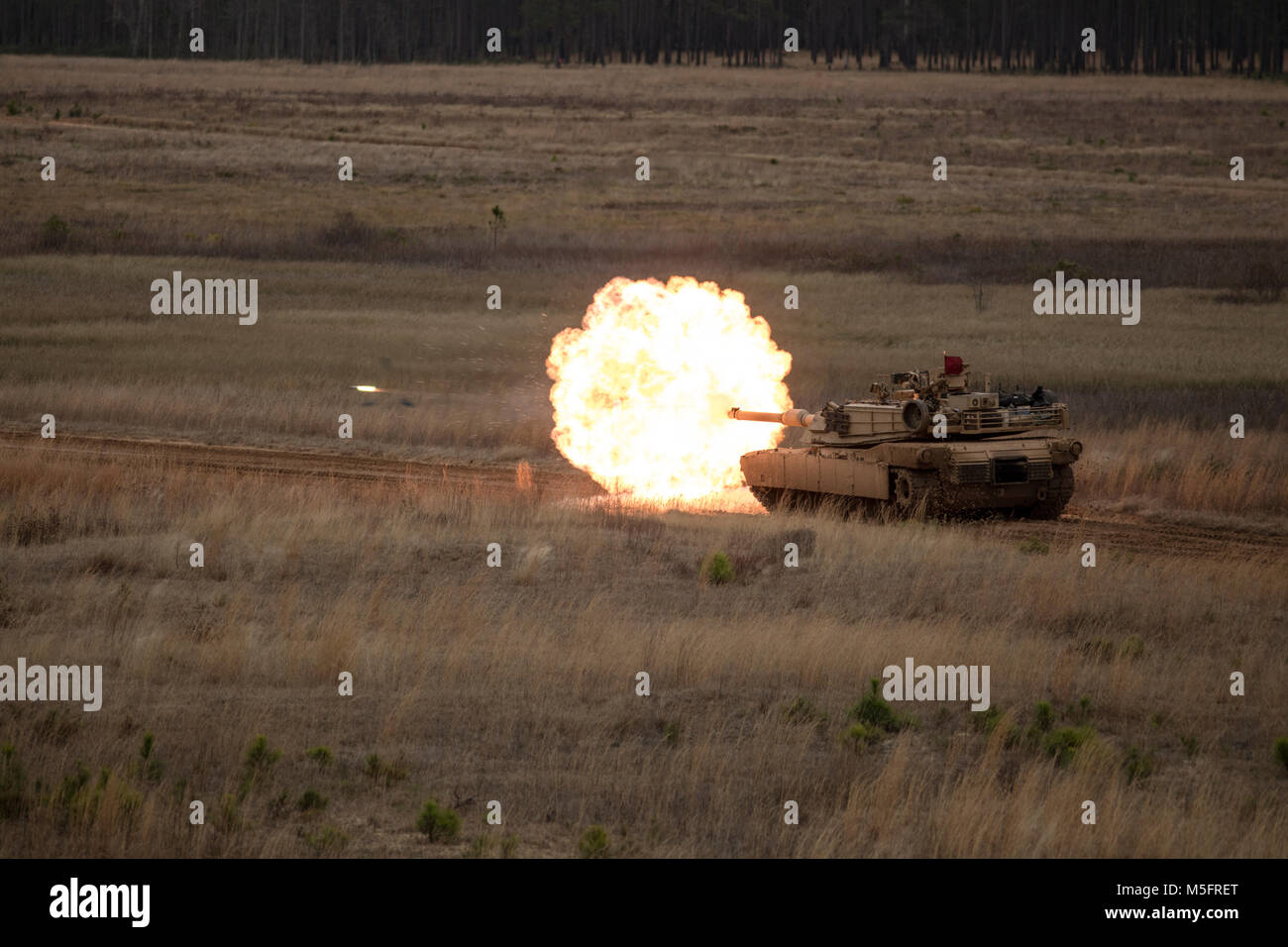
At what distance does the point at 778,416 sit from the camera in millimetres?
25953

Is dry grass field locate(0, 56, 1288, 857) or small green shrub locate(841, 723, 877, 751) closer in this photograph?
dry grass field locate(0, 56, 1288, 857)

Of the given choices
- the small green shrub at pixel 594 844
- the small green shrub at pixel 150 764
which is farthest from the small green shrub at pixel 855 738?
the small green shrub at pixel 150 764

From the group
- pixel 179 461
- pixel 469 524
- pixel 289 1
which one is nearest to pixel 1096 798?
pixel 469 524

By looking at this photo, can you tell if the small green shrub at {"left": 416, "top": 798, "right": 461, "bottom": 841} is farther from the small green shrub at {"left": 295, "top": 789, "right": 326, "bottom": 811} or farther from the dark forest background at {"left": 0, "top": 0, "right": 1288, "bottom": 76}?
the dark forest background at {"left": 0, "top": 0, "right": 1288, "bottom": 76}

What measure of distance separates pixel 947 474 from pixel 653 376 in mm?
5620

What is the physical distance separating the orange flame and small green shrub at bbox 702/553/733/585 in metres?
6.88

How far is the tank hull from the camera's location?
2339cm

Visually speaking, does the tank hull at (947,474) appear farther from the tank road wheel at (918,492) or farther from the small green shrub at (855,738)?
the small green shrub at (855,738)

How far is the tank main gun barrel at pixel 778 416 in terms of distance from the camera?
84.5 ft

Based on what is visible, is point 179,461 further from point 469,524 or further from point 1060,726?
point 1060,726

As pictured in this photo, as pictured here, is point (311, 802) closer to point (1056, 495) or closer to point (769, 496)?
point (1056, 495)

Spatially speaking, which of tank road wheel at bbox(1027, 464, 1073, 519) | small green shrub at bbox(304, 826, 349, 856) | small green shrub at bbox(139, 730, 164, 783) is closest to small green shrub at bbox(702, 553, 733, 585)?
tank road wheel at bbox(1027, 464, 1073, 519)

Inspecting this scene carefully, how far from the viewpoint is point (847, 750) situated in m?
12.6
